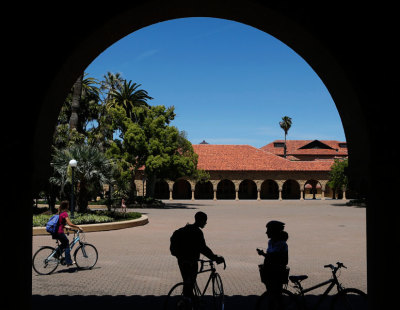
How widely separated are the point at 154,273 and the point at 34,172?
6.35m

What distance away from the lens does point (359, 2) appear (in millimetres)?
4016

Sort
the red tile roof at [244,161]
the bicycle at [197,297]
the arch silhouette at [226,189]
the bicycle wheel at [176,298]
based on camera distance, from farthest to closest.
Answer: the arch silhouette at [226,189], the red tile roof at [244,161], the bicycle at [197,297], the bicycle wheel at [176,298]

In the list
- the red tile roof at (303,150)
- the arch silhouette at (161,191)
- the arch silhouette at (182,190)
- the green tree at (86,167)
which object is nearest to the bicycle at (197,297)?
the green tree at (86,167)

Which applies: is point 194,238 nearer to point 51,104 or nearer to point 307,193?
point 51,104

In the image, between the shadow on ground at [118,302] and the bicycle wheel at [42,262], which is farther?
the bicycle wheel at [42,262]

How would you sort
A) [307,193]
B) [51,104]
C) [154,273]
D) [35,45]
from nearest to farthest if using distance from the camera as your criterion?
[35,45], [51,104], [154,273], [307,193]

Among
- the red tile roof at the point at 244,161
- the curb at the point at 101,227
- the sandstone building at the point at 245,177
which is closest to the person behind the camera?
the curb at the point at 101,227

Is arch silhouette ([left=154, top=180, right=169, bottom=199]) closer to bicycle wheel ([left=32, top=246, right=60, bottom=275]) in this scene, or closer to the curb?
the curb

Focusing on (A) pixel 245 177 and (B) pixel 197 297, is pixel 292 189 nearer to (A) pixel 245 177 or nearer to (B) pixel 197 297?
(A) pixel 245 177

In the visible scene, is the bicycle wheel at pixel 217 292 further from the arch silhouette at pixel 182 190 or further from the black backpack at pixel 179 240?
the arch silhouette at pixel 182 190

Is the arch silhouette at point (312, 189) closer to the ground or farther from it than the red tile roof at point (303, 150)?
closer to the ground

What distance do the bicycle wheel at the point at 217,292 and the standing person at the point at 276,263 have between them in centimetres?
73

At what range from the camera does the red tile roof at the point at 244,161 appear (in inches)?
2215
